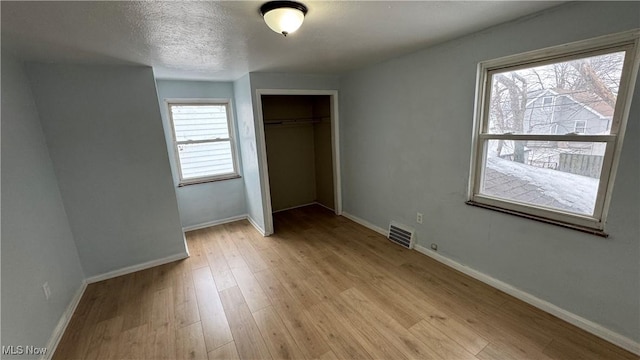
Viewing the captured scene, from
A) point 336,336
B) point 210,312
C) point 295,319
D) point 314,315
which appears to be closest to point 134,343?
point 210,312

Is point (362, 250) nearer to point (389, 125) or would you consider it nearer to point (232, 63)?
point (389, 125)

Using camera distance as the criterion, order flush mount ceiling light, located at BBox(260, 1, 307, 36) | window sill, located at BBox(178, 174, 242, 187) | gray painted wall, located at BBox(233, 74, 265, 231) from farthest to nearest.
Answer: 1. window sill, located at BBox(178, 174, 242, 187)
2. gray painted wall, located at BBox(233, 74, 265, 231)
3. flush mount ceiling light, located at BBox(260, 1, 307, 36)

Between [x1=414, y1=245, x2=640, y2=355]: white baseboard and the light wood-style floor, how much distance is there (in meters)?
0.05

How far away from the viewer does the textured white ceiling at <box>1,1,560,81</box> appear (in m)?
1.48

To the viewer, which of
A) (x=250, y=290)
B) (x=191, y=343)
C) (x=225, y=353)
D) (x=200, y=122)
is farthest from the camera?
(x=200, y=122)

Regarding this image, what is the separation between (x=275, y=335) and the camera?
1.93 meters

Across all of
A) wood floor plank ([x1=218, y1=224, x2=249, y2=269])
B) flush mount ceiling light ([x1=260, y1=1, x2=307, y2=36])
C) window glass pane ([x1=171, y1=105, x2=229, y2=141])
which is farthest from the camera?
window glass pane ([x1=171, y1=105, x2=229, y2=141])

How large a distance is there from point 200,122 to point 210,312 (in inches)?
110

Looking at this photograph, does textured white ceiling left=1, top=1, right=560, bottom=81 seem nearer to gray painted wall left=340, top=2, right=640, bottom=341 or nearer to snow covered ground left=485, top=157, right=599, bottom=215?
gray painted wall left=340, top=2, right=640, bottom=341

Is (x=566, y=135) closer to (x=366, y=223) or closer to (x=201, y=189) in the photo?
(x=366, y=223)

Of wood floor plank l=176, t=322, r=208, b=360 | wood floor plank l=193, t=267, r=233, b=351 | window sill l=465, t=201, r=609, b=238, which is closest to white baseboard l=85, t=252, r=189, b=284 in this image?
wood floor plank l=193, t=267, r=233, b=351

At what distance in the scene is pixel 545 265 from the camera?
1994 mm

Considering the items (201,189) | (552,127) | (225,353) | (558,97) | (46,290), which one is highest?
(558,97)

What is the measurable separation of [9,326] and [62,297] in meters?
0.78
